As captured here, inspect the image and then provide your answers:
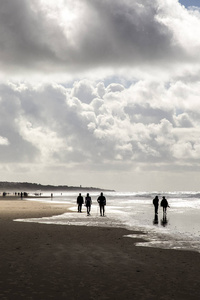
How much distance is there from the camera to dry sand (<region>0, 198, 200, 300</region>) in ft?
29.5

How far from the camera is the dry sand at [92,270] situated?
900 centimetres

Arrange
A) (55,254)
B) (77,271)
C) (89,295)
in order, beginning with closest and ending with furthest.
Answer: (89,295), (77,271), (55,254)

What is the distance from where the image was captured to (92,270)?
11.6 metres

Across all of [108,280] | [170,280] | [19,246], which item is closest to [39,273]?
→ [108,280]

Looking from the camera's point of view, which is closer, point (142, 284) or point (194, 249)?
point (142, 284)

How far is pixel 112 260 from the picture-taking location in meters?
13.3

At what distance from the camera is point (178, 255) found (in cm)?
1456

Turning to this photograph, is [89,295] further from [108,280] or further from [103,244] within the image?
[103,244]

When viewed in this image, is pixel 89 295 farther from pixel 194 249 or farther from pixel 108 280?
pixel 194 249

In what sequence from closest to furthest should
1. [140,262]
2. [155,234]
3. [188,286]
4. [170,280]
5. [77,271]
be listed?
1. [188,286]
2. [170,280]
3. [77,271]
4. [140,262]
5. [155,234]

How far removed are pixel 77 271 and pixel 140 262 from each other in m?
2.70

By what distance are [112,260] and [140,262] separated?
3.46 ft

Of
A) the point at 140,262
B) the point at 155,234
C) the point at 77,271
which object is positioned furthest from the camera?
the point at 155,234

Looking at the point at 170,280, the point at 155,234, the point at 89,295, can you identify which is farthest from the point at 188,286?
the point at 155,234
